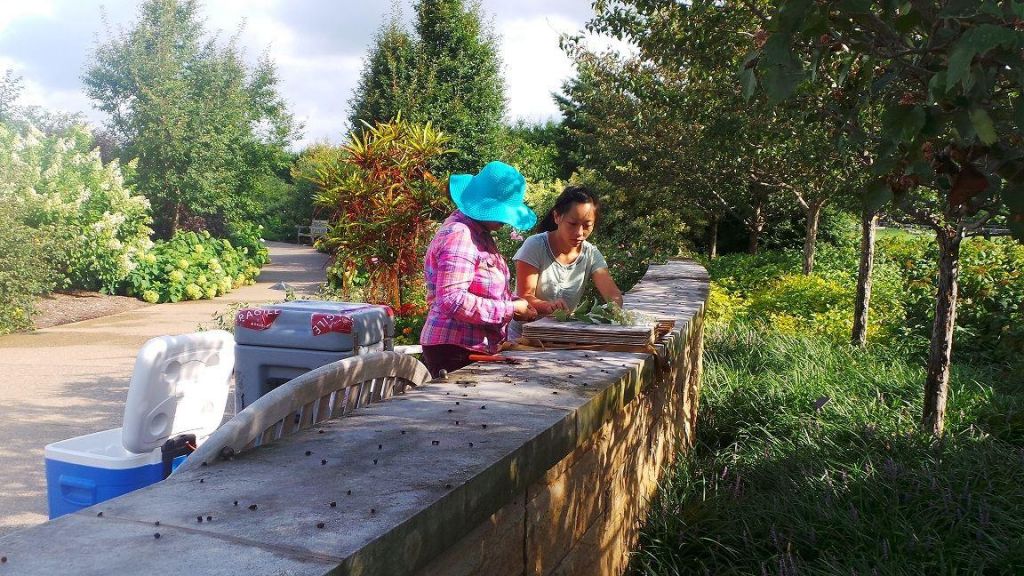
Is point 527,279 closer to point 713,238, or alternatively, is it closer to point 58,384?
point 58,384

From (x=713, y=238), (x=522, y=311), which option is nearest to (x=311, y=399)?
(x=522, y=311)

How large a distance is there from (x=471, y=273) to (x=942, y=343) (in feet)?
9.71

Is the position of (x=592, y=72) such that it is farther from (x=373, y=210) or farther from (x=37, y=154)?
(x=37, y=154)

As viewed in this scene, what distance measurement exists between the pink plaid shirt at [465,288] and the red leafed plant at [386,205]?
630cm

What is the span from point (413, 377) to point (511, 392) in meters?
0.62

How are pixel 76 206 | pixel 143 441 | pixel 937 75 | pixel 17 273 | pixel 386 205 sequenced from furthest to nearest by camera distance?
1. pixel 76 206
2. pixel 17 273
3. pixel 386 205
4. pixel 143 441
5. pixel 937 75

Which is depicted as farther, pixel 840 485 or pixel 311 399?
pixel 840 485

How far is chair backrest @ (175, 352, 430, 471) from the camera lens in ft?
6.30

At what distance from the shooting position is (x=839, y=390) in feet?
18.6

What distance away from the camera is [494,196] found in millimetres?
3848

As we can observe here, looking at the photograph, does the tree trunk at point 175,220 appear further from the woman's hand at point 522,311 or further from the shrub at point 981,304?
the woman's hand at point 522,311

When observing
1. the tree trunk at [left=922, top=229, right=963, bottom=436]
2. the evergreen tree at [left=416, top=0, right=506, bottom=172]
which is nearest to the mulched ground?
the evergreen tree at [left=416, top=0, right=506, bottom=172]

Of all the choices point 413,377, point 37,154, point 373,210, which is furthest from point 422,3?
point 413,377

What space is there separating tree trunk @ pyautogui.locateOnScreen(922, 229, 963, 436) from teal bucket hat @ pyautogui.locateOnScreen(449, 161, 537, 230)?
8.27 feet
